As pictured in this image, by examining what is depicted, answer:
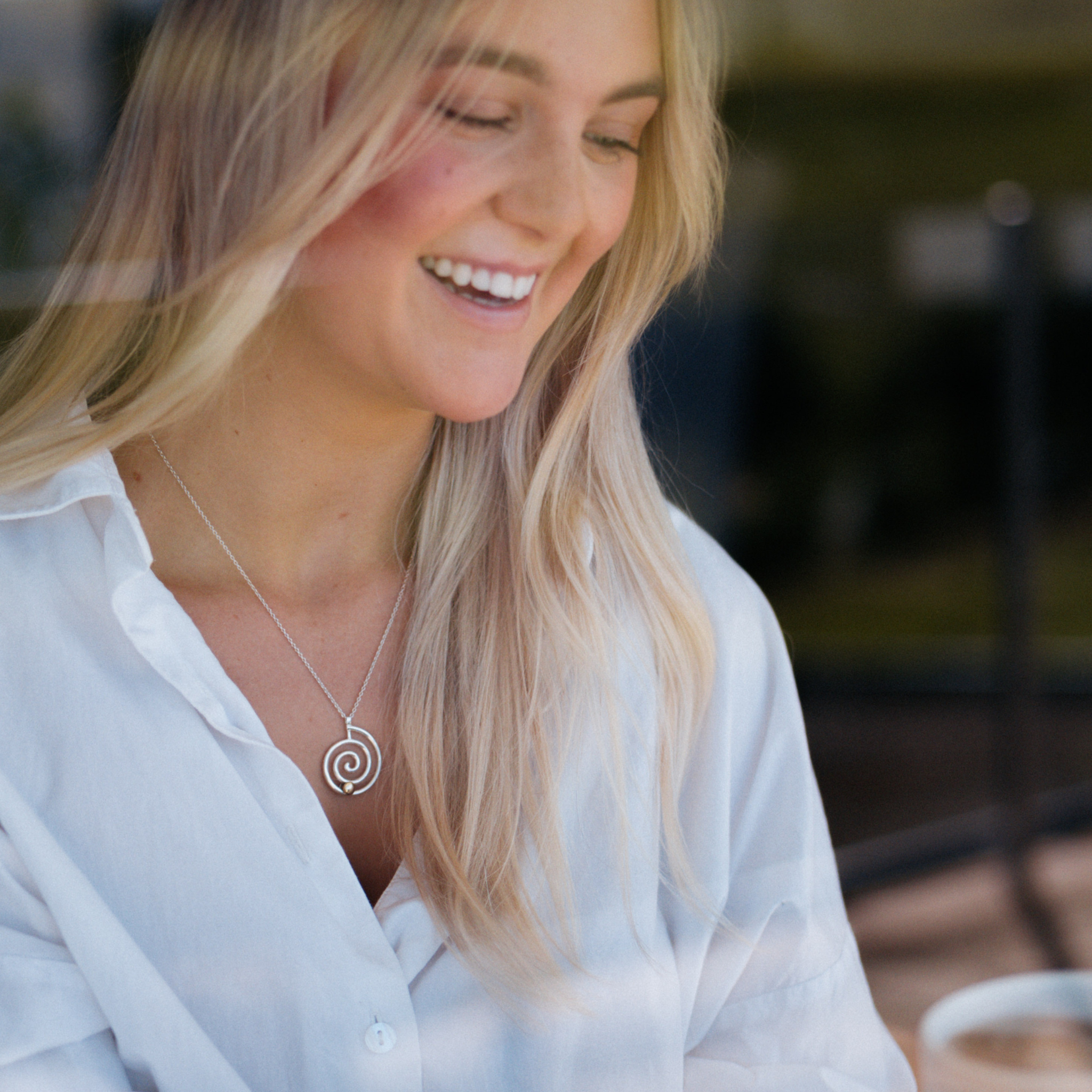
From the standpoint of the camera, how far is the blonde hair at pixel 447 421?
0.79 metres

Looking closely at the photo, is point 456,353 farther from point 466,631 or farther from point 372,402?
point 466,631

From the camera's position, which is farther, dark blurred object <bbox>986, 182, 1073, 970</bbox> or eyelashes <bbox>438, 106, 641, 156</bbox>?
dark blurred object <bbox>986, 182, 1073, 970</bbox>

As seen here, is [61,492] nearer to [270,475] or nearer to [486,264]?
[270,475]

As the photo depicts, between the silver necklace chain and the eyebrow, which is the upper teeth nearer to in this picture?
the eyebrow

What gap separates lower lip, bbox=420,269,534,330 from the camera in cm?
82

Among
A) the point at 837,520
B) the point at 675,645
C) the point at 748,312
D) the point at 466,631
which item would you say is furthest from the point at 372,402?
the point at 837,520

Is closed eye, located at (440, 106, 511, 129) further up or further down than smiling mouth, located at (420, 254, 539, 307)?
further up

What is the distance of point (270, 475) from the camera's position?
3.17ft

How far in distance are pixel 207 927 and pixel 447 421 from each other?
17.2 inches

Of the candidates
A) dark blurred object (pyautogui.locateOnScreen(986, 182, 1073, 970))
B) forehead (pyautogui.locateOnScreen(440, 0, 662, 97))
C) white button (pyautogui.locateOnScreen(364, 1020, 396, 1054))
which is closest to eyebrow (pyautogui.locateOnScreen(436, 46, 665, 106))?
forehead (pyautogui.locateOnScreen(440, 0, 662, 97))

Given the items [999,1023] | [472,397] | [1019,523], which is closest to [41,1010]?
[472,397]

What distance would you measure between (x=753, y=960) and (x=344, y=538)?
45 centimetres

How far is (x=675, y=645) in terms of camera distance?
981 millimetres

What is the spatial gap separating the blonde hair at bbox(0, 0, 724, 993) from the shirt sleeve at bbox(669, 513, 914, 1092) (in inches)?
1.1
